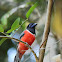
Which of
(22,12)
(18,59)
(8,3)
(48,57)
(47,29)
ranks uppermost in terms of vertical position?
(47,29)

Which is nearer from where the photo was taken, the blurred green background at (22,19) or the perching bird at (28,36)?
the blurred green background at (22,19)

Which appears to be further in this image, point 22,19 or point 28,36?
point 28,36

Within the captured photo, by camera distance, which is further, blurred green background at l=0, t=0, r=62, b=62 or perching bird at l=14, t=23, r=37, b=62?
perching bird at l=14, t=23, r=37, b=62

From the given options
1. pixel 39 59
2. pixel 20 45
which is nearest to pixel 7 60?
pixel 20 45

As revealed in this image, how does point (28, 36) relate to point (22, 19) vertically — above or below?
below

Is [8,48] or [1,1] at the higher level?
[1,1]

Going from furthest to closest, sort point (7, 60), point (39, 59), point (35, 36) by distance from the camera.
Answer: point (7, 60), point (35, 36), point (39, 59)

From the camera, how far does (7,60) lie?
1541 millimetres

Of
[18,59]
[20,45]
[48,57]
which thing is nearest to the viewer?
[48,57]

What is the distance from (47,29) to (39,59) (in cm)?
13

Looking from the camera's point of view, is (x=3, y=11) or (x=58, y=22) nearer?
(x=58, y=22)

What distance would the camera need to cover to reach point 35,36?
1.36 metres

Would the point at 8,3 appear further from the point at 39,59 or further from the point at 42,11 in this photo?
the point at 39,59

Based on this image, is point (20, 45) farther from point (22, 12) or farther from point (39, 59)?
point (39, 59)
